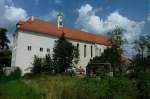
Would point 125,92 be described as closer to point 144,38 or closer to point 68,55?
point 68,55

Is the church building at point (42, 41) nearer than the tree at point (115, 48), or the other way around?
the church building at point (42, 41)

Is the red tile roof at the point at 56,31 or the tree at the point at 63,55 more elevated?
the red tile roof at the point at 56,31

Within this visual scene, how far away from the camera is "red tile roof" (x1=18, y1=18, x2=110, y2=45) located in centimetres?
6019

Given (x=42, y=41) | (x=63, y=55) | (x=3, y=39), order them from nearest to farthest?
(x=63, y=55) < (x=42, y=41) < (x=3, y=39)

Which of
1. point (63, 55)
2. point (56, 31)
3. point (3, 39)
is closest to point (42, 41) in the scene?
point (56, 31)

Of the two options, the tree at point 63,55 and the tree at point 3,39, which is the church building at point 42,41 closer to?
the tree at point 63,55

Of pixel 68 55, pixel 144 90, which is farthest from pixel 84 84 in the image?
pixel 68 55

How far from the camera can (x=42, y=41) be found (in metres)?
60.6

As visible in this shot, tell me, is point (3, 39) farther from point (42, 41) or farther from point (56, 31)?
point (42, 41)

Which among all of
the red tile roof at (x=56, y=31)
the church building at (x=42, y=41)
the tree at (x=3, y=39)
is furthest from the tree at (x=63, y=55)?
the tree at (x=3, y=39)

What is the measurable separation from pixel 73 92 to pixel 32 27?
47556 mm

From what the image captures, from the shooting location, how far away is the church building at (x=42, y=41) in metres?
56.6

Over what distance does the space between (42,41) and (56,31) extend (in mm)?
6158

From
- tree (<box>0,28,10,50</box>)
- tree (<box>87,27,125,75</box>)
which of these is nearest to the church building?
tree (<box>87,27,125,75</box>)
